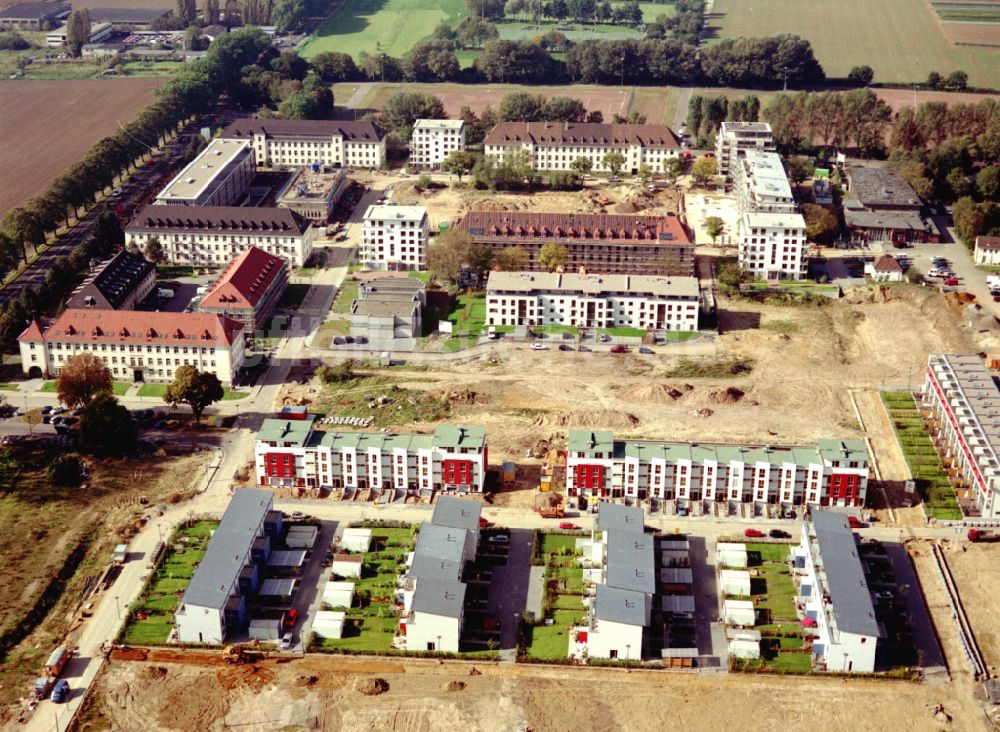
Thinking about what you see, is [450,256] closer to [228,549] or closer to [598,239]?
[598,239]

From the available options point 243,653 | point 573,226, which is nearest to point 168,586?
point 243,653

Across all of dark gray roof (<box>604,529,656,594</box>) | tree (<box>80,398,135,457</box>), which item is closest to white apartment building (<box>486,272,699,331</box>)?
tree (<box>80,398,135,457</box>)

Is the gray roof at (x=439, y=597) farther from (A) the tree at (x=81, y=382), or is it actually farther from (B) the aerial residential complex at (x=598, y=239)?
(B) the aerial residential complex at (x=598, y=239)

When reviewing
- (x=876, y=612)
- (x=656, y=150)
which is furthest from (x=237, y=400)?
(x=656, y=150)

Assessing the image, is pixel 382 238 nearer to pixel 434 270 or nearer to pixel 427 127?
pixel 434 270

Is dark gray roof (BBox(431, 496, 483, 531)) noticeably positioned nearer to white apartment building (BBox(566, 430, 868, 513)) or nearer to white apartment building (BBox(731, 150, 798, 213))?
white apartment building (BBox(566, 430, 868, 513))
